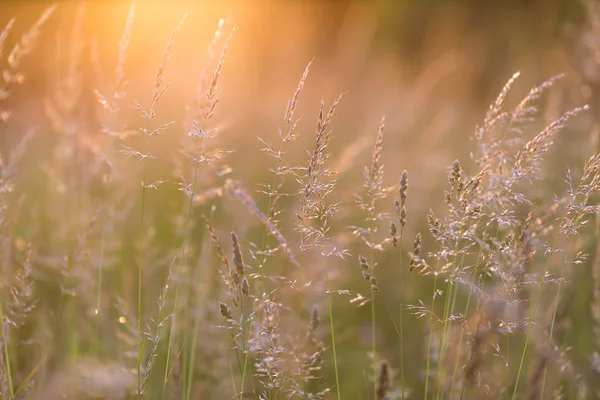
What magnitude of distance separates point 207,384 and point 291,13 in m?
10.1

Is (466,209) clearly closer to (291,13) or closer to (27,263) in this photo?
(27,263)

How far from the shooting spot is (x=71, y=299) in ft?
8.57

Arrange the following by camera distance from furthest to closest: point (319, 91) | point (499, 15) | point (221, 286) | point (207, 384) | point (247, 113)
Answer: point (499, 15) → point (319, 91) → point (247, 113) → point (221, 286) → point (207, 384)

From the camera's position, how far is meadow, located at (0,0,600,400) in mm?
1460

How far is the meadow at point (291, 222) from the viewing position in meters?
1.46

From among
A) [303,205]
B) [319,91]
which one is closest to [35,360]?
[303,205]

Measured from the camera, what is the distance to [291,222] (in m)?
3.54

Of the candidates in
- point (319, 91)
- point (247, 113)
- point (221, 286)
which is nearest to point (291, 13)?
point (319, 91)

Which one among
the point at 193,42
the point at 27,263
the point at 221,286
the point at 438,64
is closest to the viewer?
the point at 27,263

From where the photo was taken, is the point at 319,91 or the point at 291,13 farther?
the point at 291,13

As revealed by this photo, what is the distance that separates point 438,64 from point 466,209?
410cm

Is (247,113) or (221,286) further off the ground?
(247,113)

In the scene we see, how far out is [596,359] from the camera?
179cm

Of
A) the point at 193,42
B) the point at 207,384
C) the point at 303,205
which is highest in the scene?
the point at 193,42
